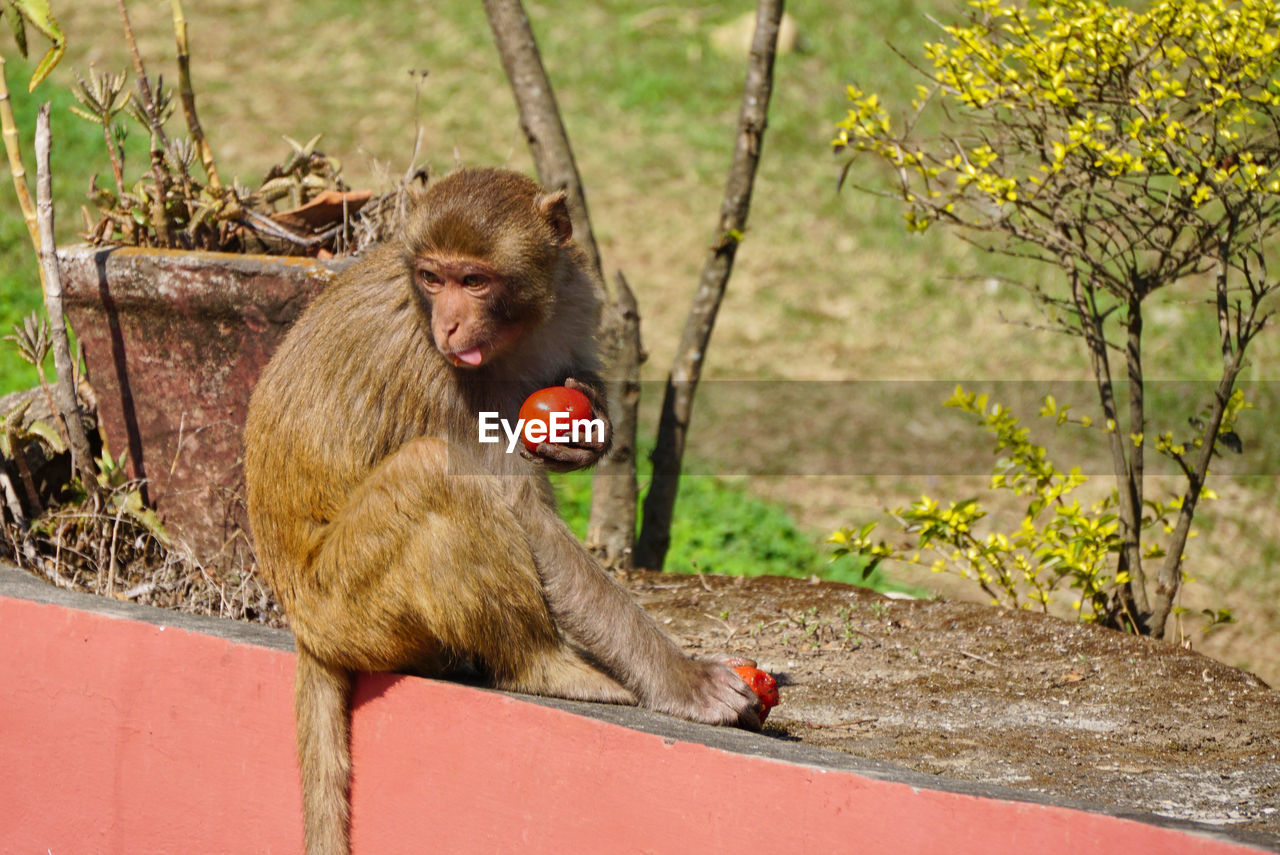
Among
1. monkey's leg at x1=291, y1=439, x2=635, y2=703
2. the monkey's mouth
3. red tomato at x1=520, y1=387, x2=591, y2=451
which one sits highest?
the monkey's mouth

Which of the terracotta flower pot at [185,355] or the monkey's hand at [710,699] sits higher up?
the terracotta flower pot at [185,355]

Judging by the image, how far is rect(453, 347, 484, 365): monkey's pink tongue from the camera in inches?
128

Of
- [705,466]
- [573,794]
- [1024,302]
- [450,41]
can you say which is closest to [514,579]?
[573,794]


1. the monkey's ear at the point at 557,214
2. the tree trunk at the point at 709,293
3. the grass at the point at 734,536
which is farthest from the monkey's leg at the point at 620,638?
the grass at the point at 734,536

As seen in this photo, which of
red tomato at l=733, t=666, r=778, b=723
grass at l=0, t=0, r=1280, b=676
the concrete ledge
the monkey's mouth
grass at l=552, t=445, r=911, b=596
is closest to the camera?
the concrete ledge

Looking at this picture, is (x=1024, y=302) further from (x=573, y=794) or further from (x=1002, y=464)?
(x=573, y=794)

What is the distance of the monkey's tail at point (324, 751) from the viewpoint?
315cm

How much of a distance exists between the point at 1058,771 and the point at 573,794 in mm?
1222

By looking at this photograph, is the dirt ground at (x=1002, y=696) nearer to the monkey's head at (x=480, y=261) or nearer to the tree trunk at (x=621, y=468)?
the tree trunk at (x=621, y=468)

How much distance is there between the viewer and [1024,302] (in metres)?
11.5

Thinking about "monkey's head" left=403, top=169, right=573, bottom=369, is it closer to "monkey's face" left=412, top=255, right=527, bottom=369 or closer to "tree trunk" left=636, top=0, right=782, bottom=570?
"monkey's face" left=412, top=255, right=527, bottom=369

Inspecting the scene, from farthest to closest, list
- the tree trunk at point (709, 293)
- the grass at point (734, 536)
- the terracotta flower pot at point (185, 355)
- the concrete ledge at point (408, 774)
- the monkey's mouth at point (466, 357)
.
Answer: the grass at point (734, 536), the tree trunk at point (709, 293), the terracotta flower pot at point (185, 355), the monkey's mouth at point (466, 357), the concrete ledge at point (408, 774)

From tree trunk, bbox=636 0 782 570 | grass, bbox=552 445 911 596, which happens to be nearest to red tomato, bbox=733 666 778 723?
tree trunk, bbox=636 0 782 570

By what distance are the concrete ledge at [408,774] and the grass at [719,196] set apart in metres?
5.03
